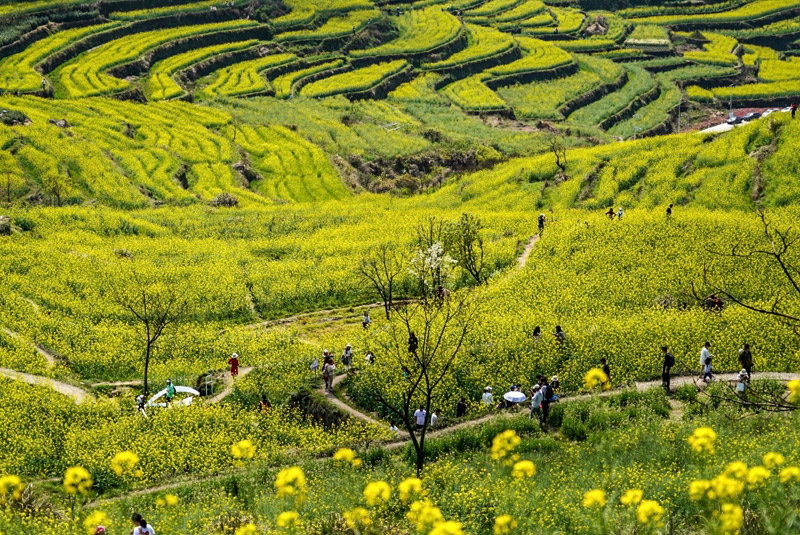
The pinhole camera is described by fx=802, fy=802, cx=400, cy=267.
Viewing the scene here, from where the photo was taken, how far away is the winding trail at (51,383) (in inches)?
1655

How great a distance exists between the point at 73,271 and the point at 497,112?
10775 cm

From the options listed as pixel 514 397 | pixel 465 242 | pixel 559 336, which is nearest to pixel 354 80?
pixel 465 242

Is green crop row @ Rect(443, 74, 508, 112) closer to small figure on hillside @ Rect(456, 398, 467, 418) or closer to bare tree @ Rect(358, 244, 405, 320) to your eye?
bare tree @ Rect(358, 244, 405, 320)

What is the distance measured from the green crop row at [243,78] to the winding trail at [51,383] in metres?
103

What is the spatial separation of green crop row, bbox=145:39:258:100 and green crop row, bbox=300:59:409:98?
21.4 meters

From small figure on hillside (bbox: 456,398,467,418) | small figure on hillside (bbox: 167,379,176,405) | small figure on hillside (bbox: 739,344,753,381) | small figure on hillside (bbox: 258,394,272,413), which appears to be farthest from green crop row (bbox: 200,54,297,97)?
small figure on hillside (bbox: 739,344,753,381)

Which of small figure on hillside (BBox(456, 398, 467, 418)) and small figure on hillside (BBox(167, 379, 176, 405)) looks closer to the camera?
small figure on hillside (BBox(456, 398, 467, 418))

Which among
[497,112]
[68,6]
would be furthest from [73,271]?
[68,6]

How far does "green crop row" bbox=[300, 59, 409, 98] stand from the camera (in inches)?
→ 6088

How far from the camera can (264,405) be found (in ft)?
134

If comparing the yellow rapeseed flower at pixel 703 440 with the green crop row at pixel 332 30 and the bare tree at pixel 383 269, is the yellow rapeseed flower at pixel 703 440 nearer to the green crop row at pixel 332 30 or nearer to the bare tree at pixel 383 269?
the bare tree at pixel 383 269

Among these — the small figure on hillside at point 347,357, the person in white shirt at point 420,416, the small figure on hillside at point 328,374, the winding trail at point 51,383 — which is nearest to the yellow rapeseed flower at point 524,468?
the person in white shirt at point 420,416

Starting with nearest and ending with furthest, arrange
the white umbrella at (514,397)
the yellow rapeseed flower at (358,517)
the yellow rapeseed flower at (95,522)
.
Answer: the yellow rapeseed flower at (358,517)
the yellow rapeseed flower at (95,522)
the white umbrella at (514,397)

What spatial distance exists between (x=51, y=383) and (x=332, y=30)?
156553 millimetres
